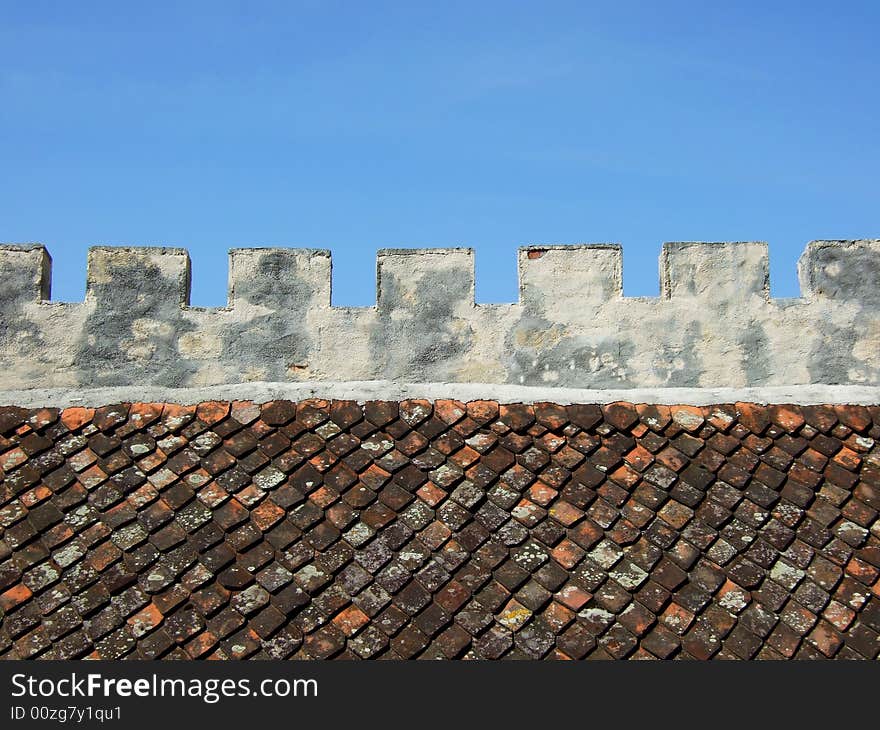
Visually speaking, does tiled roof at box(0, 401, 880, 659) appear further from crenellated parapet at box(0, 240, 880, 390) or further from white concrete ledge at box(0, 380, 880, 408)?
crenellated parapet at box(0, 240, 880, 390)

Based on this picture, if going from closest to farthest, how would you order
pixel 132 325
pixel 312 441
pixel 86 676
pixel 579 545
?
pixel 86 676, pixel 579 545, pixel 312 441, pixel 132 325

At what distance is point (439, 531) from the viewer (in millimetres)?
6469

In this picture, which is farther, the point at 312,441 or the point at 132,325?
the point at 132,325

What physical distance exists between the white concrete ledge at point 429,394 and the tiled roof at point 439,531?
4.1 inches

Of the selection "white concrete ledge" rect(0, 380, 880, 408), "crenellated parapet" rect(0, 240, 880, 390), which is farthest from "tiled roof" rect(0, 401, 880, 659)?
"crenellated parapet" rect(0, 240, 880, 390)

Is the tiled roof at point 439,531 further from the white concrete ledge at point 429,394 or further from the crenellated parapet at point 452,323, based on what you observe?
the crenellated parapet at point 452,323

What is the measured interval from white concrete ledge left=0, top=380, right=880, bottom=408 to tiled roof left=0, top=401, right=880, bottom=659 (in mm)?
103

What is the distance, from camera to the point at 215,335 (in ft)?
24.9

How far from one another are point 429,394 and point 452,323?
52cm

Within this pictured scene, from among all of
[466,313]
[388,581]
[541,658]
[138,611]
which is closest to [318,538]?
[388,581]

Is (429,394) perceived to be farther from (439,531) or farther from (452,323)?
(439,531)

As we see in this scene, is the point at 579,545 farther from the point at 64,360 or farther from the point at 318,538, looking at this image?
the point at 64,360

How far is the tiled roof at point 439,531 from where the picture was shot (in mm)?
5910

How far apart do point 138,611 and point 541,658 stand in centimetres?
202
